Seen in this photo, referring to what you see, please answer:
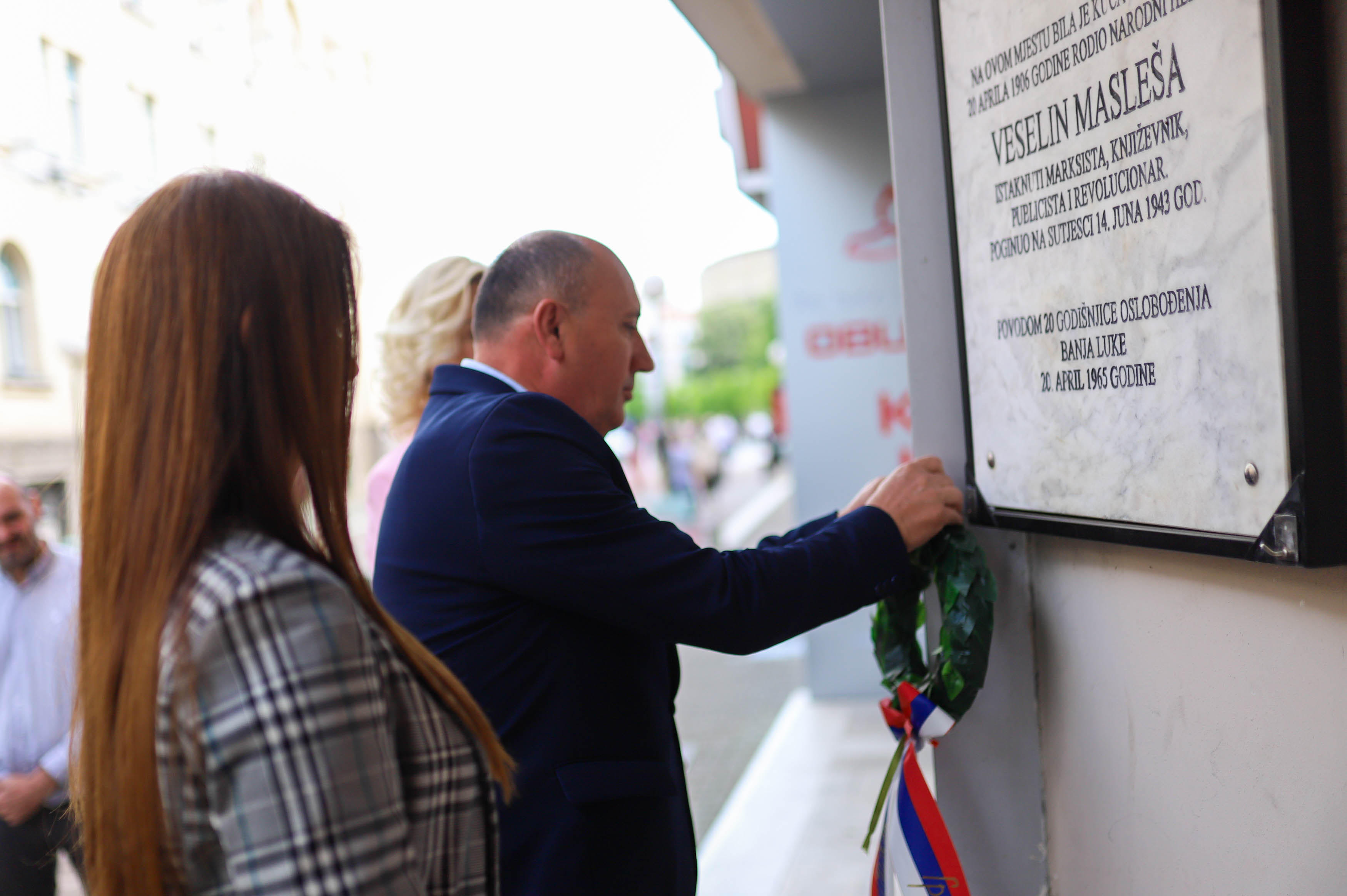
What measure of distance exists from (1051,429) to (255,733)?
1.43 m

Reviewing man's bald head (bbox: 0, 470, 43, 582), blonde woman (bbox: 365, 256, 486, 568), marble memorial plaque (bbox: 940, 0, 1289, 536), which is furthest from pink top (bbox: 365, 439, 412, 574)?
marble memorial plaque (bbox: 940, 0, 1289, 536)

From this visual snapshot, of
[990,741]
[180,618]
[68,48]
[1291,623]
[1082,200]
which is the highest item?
[68,48]

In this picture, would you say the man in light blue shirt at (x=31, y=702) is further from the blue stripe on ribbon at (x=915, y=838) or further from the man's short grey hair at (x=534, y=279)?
the blue stripe on ribbon at (x=915, y=838)

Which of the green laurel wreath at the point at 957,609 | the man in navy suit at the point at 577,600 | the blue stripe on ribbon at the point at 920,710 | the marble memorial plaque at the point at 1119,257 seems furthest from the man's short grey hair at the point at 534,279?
the blue stripe on ribbon at the point at 920,710

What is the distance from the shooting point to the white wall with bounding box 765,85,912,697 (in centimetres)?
730

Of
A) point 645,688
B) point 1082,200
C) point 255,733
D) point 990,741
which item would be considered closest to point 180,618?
point 255,733

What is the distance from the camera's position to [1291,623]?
1453 millimetres

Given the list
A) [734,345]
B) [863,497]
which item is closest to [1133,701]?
[863,497]

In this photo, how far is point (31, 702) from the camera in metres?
3.75

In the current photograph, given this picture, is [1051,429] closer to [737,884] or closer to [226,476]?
[226,476]

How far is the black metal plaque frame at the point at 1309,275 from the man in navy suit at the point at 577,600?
804mm

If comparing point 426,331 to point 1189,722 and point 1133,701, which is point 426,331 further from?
point 1189,722

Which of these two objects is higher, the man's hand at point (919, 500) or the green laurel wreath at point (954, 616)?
the man's hand at point (919, 500)

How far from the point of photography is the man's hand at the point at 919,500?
2.09 m
